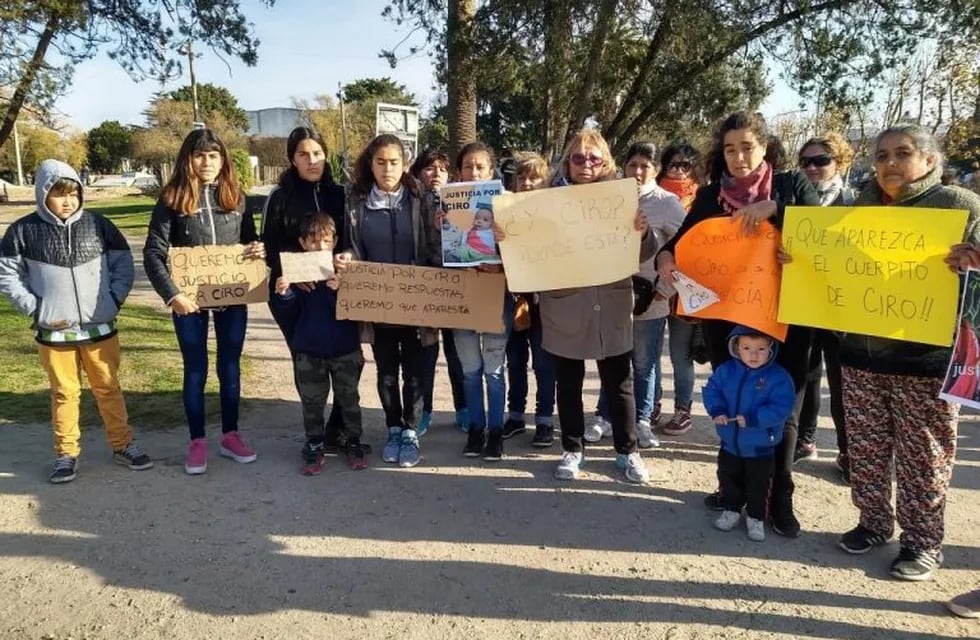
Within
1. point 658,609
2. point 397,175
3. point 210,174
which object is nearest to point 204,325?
point 210,174

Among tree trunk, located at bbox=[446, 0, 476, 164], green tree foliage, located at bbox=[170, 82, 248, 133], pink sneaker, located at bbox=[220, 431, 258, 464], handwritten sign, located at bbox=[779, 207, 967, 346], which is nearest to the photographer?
handwritten sign, located at bbox=[779, 207, 967, 346]

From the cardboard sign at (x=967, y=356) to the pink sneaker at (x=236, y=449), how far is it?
12.7ft

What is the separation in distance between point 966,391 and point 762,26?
843 cm

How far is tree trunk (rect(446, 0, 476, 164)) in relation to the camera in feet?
32.2

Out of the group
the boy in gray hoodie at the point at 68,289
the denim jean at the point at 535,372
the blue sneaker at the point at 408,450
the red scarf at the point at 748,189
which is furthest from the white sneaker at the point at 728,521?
the boy in gray hoodie at the point at 68,289

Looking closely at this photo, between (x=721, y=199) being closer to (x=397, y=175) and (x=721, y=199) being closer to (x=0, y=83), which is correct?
(x=397, y=175)

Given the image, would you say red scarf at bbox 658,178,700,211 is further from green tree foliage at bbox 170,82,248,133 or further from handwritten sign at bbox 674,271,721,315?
green tree foliage at bbox 170,82,248,133

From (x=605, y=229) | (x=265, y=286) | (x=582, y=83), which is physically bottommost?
(x=265, y=286)

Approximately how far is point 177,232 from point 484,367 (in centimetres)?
211

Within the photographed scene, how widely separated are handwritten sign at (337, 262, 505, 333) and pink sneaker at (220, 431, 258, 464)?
112 centimetres

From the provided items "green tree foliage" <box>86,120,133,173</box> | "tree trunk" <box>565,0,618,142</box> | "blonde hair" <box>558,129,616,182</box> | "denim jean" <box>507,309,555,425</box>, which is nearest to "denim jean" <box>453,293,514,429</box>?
"denim jean" <box>507,309,555,425</box>

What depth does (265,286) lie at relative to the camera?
4.27m

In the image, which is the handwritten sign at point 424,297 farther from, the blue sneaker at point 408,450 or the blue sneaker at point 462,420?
the blue sneaker at point 462,420

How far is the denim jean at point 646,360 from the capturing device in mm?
4617
